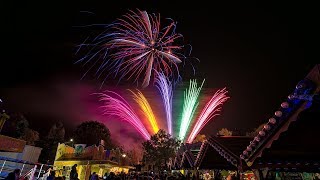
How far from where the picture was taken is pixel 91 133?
6481cm

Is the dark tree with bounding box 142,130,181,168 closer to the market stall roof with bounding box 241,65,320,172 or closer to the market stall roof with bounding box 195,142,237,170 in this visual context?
the market stall roof with bounding box 195,142,237,170

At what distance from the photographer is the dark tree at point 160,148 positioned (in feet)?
109

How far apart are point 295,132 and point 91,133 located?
64.9 meters

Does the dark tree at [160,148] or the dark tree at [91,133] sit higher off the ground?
the dark tree at [91,133]

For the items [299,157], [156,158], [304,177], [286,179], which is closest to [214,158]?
[286,179]

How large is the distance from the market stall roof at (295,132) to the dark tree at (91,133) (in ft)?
195

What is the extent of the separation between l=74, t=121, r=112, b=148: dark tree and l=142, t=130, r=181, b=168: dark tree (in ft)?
103

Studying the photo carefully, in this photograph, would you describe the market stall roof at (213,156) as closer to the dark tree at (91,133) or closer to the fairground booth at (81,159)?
the fairground booth at (81,159)

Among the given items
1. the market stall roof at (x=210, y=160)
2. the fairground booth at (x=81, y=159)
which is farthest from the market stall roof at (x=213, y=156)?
the fairground booth at (x=81, y=159)

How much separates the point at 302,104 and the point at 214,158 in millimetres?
10822

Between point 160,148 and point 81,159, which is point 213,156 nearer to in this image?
point 160,148

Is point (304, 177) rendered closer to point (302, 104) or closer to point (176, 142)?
point (302, 104)

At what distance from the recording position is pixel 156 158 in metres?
33.2

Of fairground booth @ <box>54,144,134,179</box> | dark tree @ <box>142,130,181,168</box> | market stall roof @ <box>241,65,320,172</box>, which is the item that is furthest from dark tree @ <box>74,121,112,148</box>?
market stall roof @ <box>241,65,320,172</box>
